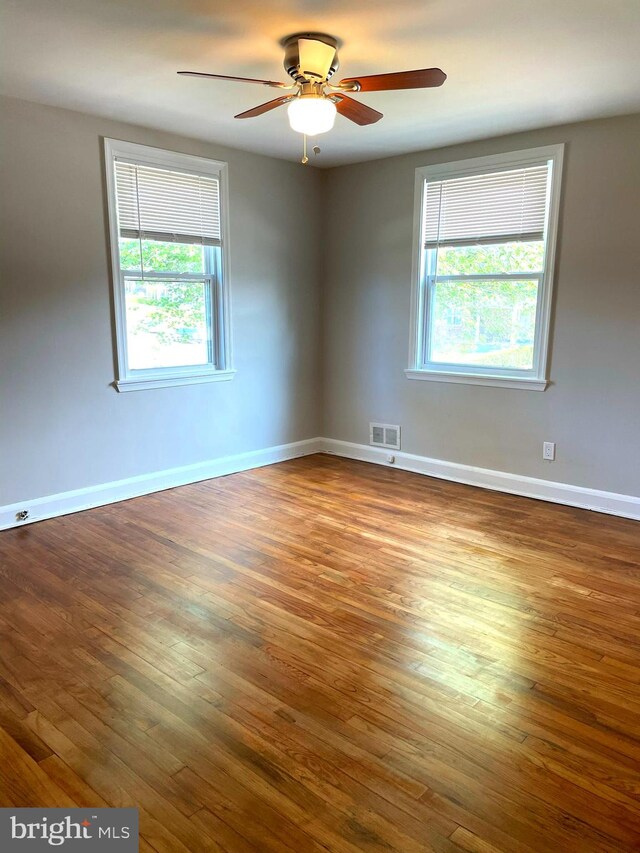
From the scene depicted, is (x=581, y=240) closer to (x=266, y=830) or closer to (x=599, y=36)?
(x=599, y=36)

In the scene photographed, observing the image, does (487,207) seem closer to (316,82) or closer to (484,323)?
(484,323)

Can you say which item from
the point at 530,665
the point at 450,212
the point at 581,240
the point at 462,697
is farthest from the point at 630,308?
the point at 462,697

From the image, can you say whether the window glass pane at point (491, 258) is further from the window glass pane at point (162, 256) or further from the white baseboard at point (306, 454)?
the window glass pane at point (162, 256)

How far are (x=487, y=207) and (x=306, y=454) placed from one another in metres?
2.65

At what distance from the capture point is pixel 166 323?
4473mm

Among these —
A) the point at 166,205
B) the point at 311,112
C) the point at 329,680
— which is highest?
the point at 311,112

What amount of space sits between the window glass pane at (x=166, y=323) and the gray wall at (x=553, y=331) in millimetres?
1395

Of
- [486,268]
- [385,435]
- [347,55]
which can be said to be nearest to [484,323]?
[486,268]

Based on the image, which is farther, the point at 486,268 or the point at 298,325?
the point at 298,325

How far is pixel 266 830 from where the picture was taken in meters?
1.62

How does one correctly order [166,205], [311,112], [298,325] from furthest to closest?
1. [298,325]
2. [166,205]
3. [311,112]

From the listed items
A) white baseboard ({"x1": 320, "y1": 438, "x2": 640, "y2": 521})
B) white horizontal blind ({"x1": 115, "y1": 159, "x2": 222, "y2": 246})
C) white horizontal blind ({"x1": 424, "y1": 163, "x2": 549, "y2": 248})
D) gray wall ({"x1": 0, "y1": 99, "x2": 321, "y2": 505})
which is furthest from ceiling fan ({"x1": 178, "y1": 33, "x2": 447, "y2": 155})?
white baseboard ({"x1": 320, "y1": 438, "x2": 640, "y2": 521})

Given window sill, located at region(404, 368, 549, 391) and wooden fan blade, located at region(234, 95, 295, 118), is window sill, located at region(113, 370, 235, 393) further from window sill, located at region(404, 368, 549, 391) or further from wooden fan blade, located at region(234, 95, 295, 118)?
wooden fan blade, located at region(234, 95, 295, 118)

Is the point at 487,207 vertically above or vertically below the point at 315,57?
below
